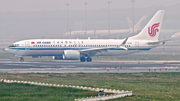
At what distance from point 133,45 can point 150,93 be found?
140 ft

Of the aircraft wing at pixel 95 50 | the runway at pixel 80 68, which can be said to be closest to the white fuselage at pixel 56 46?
the aircraft wing at pixel 95 50

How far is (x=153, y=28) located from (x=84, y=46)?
50.6 feet

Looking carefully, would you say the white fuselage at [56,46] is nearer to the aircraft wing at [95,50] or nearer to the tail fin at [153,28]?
the aircraft wing at [95,50]

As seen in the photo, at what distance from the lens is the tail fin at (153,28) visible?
68.8 metres

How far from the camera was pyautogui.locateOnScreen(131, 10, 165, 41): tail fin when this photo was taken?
6875cm

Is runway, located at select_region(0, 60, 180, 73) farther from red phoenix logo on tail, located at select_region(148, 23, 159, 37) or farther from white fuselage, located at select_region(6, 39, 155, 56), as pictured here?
red phoenix logo on tail, located at select_region(148, 23, 159, 37)

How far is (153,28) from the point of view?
69250mm

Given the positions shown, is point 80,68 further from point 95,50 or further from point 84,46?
point 84,46

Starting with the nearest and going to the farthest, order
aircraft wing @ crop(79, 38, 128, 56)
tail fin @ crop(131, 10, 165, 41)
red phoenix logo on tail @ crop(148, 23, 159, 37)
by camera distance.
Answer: aircraft wing @ crop(79, 38, 128, 56), tail fin @ crop(131, 10, 165, 41), red phoenix logo on tail @ crop(148, 23, 159, 37)

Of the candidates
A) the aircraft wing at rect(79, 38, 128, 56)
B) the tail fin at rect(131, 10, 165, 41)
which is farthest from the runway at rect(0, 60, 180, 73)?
the tail fin at rect(131, 10, 165, 41)

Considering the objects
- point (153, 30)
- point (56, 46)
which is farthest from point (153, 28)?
point (56, 46)

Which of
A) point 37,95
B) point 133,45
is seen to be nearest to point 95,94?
point 37,95

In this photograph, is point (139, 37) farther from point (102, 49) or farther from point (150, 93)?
point (150, 93)

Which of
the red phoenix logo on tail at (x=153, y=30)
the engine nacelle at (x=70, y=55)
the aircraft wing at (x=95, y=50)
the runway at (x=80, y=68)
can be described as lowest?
the runway at (x=80, y=68)
